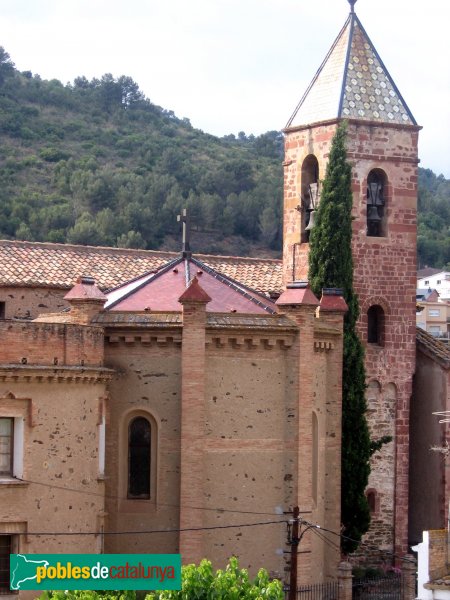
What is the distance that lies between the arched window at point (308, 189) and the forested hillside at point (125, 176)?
76.7 ft

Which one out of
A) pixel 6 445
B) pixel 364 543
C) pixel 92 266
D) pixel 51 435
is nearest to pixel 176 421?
pixel 51 435

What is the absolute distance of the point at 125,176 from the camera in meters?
79.2

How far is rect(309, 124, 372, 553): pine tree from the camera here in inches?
1484

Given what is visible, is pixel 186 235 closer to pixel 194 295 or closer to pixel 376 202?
pixel 194 295

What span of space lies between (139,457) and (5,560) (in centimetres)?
414

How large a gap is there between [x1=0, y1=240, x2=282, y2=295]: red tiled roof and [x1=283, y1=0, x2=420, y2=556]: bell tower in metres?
2.98

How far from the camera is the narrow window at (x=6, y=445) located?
30.8 metres

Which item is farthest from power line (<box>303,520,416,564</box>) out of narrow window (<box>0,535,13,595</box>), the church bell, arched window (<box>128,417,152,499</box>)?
the church bell

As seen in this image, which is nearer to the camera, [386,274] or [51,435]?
[51,435]

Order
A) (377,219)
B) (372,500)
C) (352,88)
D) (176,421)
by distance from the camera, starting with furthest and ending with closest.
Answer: (377,219)
(352,88)
(372,500)
(176,421)

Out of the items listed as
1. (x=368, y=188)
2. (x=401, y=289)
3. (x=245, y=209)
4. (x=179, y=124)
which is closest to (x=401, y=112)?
(x=368, y=188)

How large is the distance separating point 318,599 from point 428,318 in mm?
65637

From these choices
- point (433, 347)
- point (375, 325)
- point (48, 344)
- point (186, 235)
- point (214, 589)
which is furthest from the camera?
point (433, 347)

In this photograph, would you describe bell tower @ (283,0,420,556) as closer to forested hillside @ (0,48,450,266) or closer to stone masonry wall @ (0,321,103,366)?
stone masonry wall @ (0,321,103,366)
